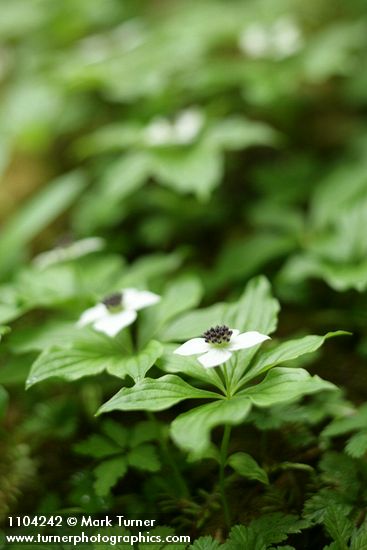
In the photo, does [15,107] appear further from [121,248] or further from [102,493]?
[102,493]

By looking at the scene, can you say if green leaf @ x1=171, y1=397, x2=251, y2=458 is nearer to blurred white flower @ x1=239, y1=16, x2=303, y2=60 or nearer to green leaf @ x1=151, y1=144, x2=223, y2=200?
green leaf @ x1=151, y1=144, x2=223, y2=200

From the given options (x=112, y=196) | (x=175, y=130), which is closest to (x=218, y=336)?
(x=112, y=196)

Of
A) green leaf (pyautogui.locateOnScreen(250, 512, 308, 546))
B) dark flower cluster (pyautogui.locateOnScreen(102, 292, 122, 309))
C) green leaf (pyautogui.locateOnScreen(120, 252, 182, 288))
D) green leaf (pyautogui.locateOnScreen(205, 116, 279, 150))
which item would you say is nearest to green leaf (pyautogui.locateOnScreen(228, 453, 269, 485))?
green leaf (pyautogui.locateOnScreen(250, 512, 308, 546))

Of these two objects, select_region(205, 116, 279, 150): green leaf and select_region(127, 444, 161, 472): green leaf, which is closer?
select_region(127, 444, 161, 472): green leaf

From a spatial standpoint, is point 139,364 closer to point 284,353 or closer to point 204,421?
point 204,421

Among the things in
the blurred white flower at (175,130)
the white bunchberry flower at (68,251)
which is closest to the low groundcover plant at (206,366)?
the white bunchberry flower at (68,251)

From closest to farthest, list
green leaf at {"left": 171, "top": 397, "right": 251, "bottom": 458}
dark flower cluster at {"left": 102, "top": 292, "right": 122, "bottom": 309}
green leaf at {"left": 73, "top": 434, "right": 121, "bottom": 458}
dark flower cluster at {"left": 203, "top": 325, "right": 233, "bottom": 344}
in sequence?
1. green leaf at {"left": 171, "top": 397, "right": 251, "bottom": 458}
2. dark flower cluster at {"left": 203, "top": 325, "right": 233, "bottom": 344}
3. green leaf at {"left": 73, "top": 434, "right": 121, "bottom": 458}
4. dark flower cluster at {"left": 102, "top": 292, "right": 122, "bottom": 309}

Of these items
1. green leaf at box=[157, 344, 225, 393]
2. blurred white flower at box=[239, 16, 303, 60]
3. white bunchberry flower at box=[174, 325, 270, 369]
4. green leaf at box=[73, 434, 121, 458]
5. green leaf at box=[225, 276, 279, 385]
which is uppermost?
blurred white flower at box=[239, 16, 303, 60]

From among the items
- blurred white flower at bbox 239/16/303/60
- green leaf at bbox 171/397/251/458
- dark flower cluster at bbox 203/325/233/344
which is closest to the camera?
green leaf at bbox 171/397/251/458
